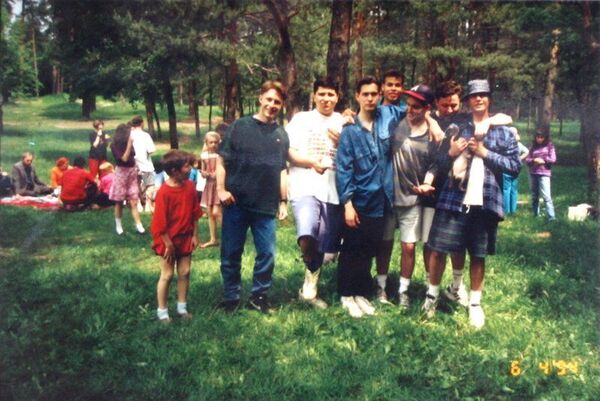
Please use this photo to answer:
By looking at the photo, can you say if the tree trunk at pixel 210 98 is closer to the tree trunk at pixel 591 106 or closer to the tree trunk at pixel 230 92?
the tree trunk at pixel 230 92

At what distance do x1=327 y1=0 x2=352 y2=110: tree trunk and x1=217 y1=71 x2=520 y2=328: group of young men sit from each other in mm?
2368

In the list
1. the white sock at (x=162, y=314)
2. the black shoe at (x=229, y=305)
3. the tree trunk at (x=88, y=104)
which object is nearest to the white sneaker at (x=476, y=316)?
A: the black shoe at (x=229, y=305)

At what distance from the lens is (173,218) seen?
150 inches

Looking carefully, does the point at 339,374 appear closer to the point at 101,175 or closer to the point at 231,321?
the point at 231,321

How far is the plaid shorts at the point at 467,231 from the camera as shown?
155 inches

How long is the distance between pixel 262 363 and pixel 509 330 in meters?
1.81

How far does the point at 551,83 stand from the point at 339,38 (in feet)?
8.10

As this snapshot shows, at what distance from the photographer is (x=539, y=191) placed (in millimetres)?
7426

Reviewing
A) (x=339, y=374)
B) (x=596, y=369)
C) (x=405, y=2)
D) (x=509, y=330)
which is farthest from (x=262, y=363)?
(x=405, y=2)

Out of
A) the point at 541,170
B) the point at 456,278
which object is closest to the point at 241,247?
the point at 456,278

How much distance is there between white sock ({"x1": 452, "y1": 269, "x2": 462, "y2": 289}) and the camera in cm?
438

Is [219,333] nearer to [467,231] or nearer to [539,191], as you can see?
[467,231]

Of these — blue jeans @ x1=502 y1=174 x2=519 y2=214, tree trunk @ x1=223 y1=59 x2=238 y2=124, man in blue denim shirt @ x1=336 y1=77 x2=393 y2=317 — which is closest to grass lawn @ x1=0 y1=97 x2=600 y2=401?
man in blue denim shirt @ x1=336 y1=77 x2=393 y2=317

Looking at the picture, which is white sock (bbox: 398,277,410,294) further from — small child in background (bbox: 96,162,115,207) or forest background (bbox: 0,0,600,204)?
small child in background (bbox: 96,162,115,207)
